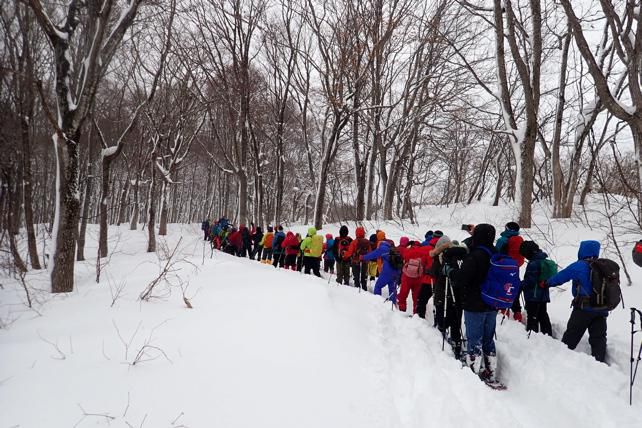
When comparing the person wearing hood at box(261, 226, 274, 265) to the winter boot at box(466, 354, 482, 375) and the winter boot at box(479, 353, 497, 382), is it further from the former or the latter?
the winter boot at box(479, 353, 497, 382)

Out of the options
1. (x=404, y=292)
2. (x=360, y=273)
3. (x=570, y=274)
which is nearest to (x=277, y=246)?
(x=360, y=273)

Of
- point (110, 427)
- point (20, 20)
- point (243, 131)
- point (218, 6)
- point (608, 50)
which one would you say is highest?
point (218, 6)

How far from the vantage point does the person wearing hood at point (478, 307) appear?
13.7 feet

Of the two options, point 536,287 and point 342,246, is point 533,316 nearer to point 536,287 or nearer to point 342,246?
point 536,287

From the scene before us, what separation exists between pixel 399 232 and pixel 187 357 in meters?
10.5

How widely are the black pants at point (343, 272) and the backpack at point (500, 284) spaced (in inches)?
210

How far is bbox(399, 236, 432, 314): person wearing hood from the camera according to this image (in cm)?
603

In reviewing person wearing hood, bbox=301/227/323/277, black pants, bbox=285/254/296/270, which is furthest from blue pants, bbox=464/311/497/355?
→ black pants, bbox=285/254/296/270

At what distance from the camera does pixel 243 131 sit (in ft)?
50.4

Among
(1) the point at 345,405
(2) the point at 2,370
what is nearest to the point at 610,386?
(1) the point at 345,405

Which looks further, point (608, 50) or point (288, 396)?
point (608, 50)

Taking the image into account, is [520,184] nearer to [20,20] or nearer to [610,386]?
[610,386]

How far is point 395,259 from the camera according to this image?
679cm

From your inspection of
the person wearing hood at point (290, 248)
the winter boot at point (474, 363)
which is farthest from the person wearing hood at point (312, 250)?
the winter boot at point (474, 363)
